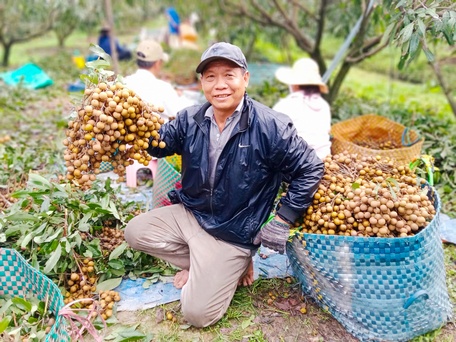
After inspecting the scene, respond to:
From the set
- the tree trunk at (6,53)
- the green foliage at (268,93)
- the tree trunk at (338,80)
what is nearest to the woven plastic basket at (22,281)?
the green foliage at (268,93)

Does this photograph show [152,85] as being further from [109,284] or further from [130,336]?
[130,336]

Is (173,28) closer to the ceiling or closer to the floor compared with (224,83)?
closer to the floor

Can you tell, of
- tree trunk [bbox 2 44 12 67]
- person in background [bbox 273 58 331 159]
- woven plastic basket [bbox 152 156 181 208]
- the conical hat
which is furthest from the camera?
tree trunk [bbox 2 44 12 67]

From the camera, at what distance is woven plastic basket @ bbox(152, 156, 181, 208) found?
2557 millimetres

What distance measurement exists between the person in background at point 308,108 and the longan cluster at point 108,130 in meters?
1.37

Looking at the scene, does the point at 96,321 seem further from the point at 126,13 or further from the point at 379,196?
the point at 126,13

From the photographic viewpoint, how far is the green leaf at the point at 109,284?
2.20 metres

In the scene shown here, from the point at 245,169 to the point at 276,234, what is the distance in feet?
1.07

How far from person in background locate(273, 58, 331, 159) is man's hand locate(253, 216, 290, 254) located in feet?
3.96

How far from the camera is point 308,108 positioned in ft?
10.2

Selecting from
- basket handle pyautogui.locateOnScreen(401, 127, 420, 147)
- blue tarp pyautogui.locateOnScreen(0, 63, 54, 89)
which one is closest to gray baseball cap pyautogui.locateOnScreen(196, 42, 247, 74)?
basket handle pyautogui.locateOnScreen(401, 127, 420, 147)

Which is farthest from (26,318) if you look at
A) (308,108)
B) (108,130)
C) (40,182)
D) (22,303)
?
(308,108)

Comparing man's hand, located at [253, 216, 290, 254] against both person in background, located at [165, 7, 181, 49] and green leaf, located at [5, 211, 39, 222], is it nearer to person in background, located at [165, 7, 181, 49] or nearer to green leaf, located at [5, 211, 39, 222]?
green leaf, located at [5, 211, 39, 222]

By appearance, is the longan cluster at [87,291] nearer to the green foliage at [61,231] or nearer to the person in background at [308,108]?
the green foliage at [61,231]
